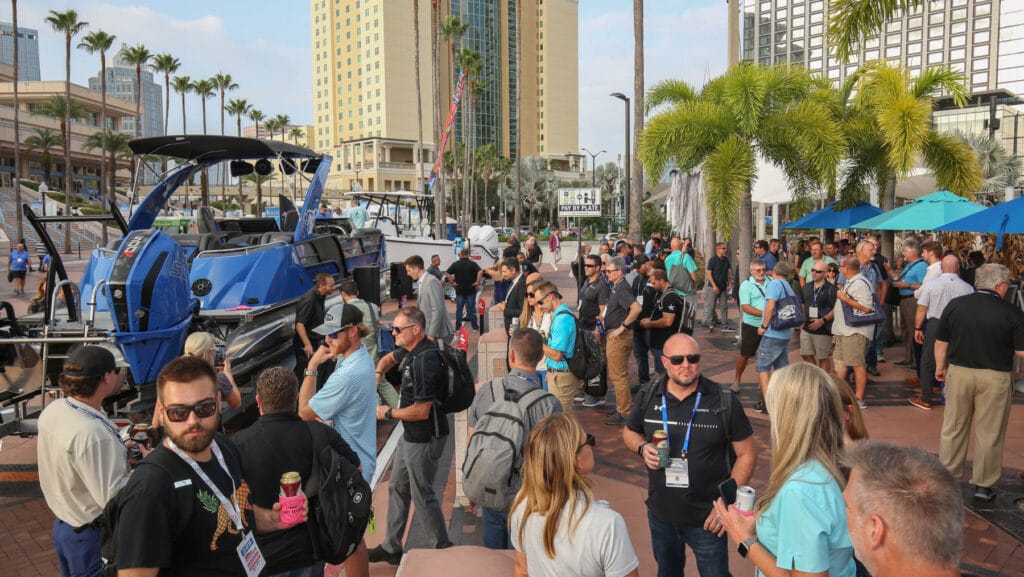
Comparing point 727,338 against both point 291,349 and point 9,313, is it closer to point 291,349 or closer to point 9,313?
point 291,349

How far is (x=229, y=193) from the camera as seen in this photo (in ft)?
344

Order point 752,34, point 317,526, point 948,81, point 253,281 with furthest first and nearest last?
point 752,34, point 948,81, point 253,281, point 317,526

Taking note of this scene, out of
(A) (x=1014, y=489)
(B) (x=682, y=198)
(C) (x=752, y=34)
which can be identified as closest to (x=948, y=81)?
(B) (x=682, y=198)

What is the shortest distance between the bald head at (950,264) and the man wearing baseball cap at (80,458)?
26.8ft

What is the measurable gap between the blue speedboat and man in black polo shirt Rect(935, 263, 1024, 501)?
22.9ft

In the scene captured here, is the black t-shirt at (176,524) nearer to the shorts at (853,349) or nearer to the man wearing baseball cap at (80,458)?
the man wearing baseball cap at (80,458)

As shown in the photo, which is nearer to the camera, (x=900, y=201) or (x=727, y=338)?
(x=727, y=338)

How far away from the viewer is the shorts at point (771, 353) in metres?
7.90

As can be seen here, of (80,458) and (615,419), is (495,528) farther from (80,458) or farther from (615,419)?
(615,419)

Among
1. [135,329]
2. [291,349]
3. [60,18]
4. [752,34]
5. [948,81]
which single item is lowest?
[291,349]

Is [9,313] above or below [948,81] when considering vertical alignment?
below

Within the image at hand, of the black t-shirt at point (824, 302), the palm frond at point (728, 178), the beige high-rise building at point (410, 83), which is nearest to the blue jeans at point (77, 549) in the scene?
the black t-shirt at point (824, 302)

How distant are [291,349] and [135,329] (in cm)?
301

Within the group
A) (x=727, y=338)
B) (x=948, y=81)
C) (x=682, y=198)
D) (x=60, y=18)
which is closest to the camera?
(x=727, y=338)
